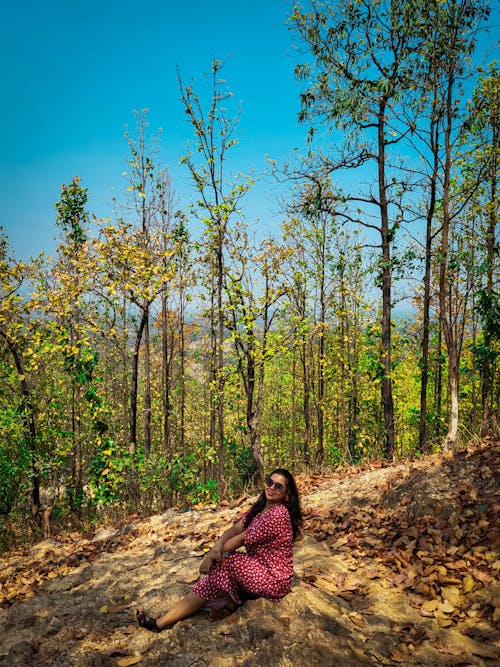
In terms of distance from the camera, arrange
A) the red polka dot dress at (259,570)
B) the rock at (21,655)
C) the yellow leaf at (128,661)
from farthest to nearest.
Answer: the red polka dot dress at (259,570) < the rock at (21,655) < the yellow leaf at (128,661)

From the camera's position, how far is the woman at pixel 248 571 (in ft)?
12.0

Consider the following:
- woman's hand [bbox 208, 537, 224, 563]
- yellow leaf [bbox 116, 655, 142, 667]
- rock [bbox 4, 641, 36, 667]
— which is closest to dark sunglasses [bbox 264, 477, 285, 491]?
woman's hand [bbox 208, 537, 224, 563]

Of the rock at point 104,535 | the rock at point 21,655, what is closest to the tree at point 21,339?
the rock at point 104,535

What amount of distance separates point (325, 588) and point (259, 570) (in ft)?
3.35

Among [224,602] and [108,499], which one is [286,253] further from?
[224,602]

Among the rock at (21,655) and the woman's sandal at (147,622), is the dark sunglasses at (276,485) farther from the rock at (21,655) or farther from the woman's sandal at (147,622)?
the rock at (21,655)

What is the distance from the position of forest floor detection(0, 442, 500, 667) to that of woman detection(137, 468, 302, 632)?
0.35 feet

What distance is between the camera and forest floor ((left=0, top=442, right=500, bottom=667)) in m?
3.29

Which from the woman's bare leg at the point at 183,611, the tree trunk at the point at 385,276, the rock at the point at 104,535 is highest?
the tree trunk at the point at 385,276

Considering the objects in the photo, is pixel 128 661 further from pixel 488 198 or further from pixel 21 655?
pixel 488 198

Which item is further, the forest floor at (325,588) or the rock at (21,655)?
the rock at (21,655)

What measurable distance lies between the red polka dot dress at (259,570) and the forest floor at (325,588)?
0.41 feet

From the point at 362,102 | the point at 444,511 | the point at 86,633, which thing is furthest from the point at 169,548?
the point at 362,102

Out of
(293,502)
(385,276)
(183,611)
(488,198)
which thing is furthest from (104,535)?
(488,198)
